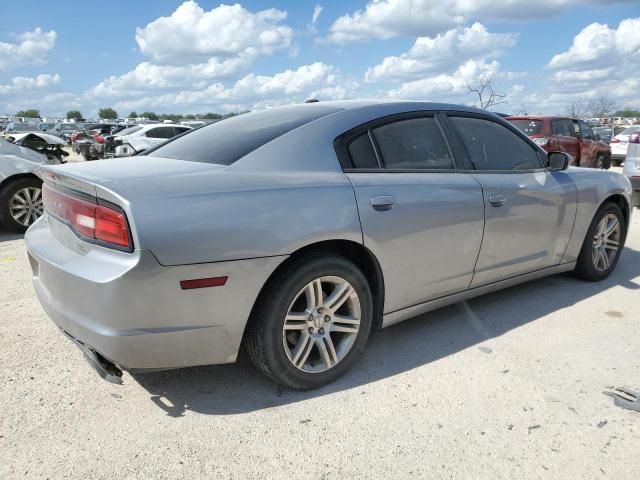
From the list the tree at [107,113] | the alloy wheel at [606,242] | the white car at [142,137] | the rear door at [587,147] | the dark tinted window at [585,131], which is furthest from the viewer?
the tree at [107,113]

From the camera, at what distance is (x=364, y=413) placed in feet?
8.32

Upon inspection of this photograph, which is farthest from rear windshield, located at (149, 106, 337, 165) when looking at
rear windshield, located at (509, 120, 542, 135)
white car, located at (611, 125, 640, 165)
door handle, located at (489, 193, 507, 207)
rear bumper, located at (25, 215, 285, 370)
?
white car, located at (611, 125, 640, 165)

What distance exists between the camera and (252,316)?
2500mm

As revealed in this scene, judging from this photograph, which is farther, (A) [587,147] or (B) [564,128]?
(A) [587,147]

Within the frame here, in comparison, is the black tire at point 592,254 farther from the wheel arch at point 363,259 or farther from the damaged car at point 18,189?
the damaged car at point 18,189

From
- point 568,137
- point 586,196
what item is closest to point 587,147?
point 568,137

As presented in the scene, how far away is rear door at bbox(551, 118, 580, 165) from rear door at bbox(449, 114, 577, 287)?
8.61 m

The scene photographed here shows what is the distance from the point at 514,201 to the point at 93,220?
264 centimetres

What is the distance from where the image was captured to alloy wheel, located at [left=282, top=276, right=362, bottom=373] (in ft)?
8.59

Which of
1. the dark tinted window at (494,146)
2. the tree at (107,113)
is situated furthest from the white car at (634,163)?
the tree at (107,113)

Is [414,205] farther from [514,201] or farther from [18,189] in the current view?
[18,189]

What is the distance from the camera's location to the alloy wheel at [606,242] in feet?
14.6

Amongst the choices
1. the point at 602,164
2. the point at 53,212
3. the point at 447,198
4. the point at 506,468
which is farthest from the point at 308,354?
the point at 602,164

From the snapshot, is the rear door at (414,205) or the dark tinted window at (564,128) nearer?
the rear door at (414,205)
